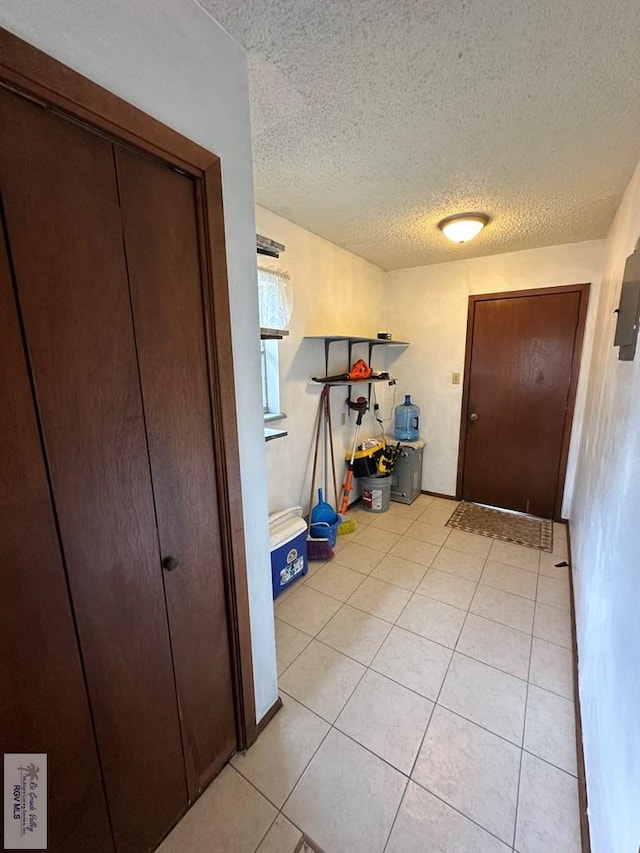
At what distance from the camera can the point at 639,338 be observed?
133cm

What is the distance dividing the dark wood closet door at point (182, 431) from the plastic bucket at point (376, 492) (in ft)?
7.35

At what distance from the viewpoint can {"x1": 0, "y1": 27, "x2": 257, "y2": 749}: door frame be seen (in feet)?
2.14

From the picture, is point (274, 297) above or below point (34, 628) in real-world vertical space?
above

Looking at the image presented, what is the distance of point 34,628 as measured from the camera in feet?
2.44

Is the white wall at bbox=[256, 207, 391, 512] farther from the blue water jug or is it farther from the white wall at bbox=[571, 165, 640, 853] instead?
the white wall at bbox=[571, 165, 640, 853]

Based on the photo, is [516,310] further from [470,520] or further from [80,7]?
[80,7]

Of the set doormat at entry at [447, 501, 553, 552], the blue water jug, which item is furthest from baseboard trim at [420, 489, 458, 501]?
the blue water jug

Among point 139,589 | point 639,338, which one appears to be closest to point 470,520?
point 639,338

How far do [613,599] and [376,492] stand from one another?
2240mm

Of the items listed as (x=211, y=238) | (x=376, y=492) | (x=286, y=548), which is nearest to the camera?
(x=211, y=238)

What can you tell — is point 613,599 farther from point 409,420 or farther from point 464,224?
point 409,420

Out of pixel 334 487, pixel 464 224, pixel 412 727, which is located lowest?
pixel 412 727

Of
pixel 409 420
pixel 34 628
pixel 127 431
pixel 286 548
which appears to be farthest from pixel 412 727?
pixel 409 420

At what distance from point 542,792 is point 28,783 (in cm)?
157
